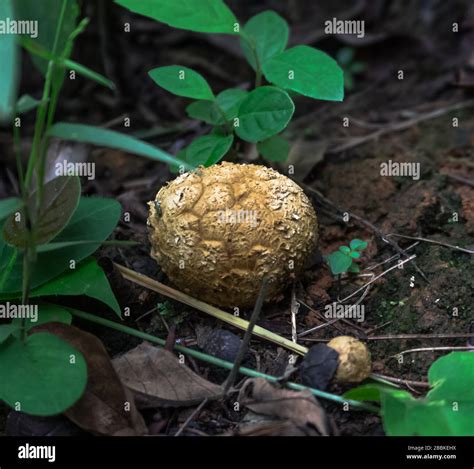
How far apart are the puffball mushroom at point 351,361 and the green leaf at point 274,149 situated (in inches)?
45.3

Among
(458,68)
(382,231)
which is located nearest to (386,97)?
(458,68)

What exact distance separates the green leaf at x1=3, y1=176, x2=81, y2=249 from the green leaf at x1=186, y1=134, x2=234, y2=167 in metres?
0.52

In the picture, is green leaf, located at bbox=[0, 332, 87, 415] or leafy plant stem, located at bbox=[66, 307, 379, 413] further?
leafy plant stem, located at bbox=[66, 307, 379, 413]

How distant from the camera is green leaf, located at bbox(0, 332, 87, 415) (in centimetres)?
202

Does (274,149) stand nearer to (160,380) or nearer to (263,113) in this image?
(263,113)

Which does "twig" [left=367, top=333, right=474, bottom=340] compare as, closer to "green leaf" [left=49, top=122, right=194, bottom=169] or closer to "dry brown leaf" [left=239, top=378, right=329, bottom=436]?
"dry brown leaf" [left=239, top=378, right=329, bottom=436]

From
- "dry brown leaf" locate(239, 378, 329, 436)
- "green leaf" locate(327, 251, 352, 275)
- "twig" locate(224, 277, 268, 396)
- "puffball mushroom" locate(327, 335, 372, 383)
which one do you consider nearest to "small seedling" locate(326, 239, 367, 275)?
"green leaf" locate(327, 251, 352, 275)

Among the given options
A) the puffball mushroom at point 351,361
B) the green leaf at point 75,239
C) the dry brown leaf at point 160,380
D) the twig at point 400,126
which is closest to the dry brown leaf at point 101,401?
the dry brown leaf at point 160,380

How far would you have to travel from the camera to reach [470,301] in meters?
2.63

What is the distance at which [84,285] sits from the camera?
2404 millimetres

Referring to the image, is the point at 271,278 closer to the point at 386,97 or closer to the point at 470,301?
the point at 470,301

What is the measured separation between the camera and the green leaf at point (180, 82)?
270 centimetres

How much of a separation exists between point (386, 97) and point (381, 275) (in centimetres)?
202

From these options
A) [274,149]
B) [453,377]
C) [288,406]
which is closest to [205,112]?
[274,149]
